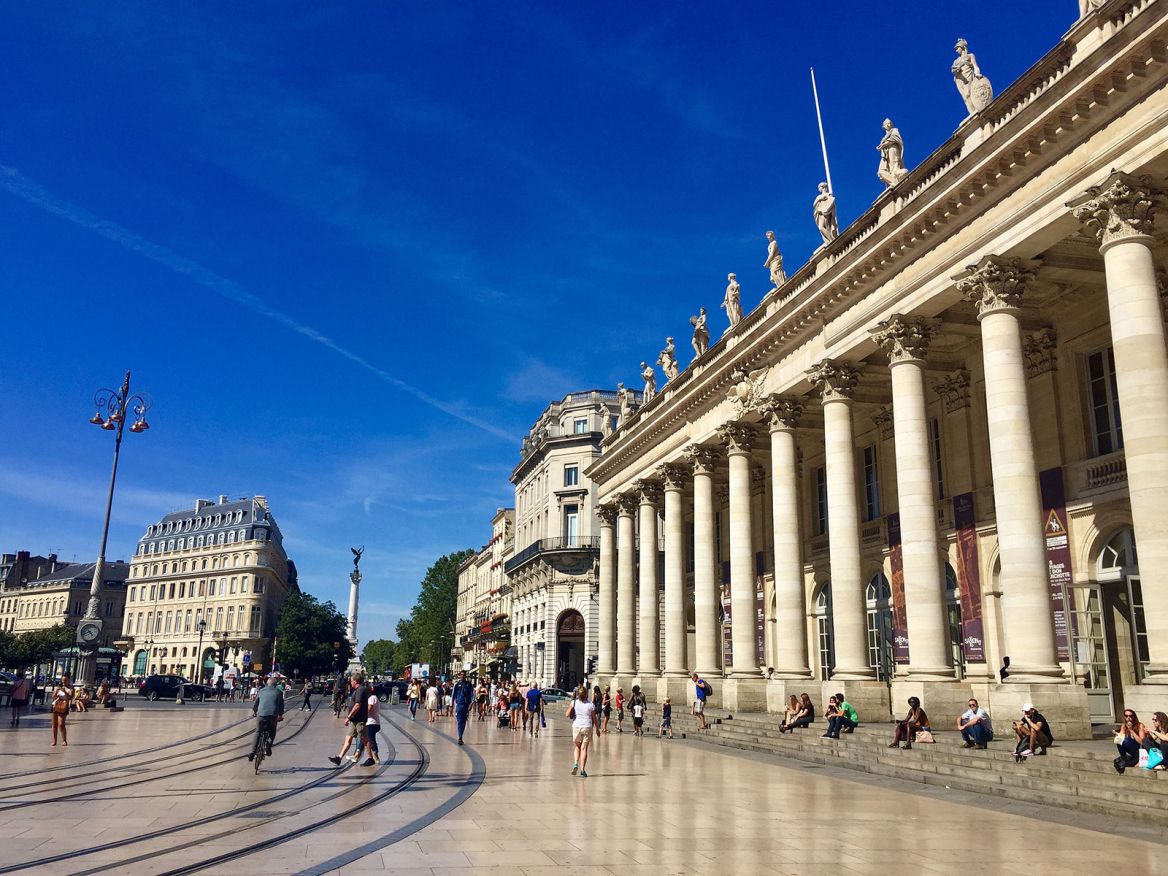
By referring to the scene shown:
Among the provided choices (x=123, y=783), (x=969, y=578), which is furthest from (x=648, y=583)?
(x=123, y=783)

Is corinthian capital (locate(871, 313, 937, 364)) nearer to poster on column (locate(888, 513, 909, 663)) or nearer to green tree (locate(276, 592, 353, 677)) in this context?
poster on column (locate(888, 513, 909, 663))

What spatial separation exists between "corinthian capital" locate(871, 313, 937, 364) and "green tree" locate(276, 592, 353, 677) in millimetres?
81994

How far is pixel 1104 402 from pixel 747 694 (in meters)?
13.6

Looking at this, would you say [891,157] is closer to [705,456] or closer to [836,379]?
[836,379]

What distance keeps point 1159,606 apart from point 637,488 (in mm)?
27286

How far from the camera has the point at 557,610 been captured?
59.4 m

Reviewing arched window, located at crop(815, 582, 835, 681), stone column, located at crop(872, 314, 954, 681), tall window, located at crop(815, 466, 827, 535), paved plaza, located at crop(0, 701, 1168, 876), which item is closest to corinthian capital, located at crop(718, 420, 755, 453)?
tall window, located at crop(815, 466, 827, 535)

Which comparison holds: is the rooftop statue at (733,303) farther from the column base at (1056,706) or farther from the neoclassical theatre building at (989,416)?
the column base at (1056,706)

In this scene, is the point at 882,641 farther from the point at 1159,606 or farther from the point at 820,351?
the point at 1159,606

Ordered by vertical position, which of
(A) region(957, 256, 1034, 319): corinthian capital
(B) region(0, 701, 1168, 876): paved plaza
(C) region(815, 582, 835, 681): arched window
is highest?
(A) region(957, 256, 1034, 319): corinthian capital

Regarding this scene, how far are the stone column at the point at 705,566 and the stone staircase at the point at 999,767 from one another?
934 centimetres

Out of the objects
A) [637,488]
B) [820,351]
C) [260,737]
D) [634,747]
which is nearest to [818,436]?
[820,351]

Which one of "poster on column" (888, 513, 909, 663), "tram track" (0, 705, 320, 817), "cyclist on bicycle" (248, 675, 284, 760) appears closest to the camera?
"tram track" (0, 705, 320, 817)

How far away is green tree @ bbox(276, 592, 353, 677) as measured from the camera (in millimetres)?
91125
